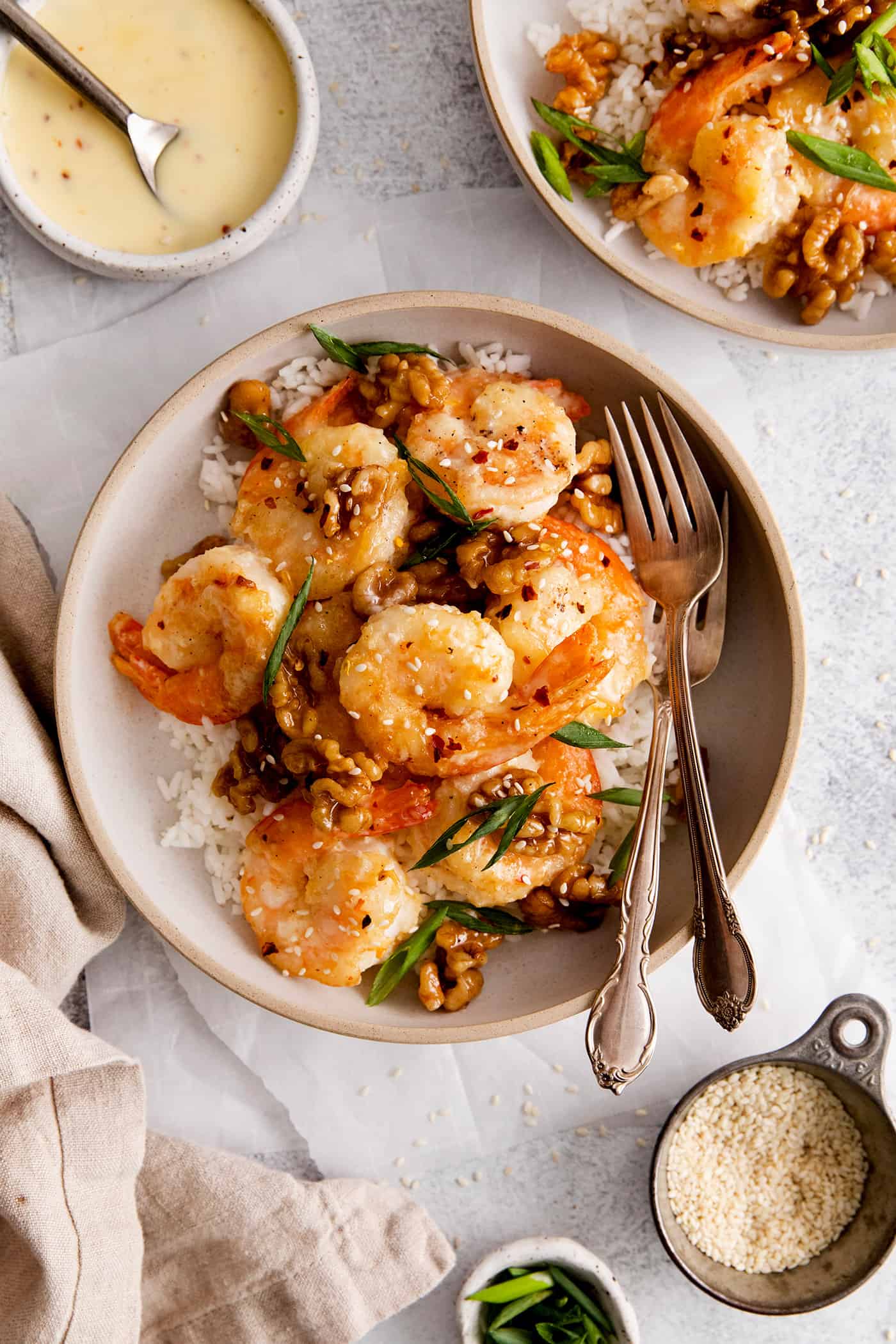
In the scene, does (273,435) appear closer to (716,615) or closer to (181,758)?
(181,758)

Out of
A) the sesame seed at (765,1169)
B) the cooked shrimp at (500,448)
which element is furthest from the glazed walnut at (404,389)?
the sesame seed at (765,1169)

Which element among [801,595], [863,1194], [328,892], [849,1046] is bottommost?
[863,1194]

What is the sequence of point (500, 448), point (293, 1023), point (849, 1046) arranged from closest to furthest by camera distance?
point (500, 448), point (849, 1046), point (293, 1023)

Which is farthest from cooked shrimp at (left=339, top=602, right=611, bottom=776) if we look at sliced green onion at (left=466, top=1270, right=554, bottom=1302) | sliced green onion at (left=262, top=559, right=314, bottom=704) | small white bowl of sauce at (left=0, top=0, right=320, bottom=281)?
sliced green onion at (left=466, top=1270, right=554, bottom=1302)

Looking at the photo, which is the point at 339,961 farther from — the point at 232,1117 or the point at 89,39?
the point at 89,39

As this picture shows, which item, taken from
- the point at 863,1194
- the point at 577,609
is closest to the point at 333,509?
the point at 577,609

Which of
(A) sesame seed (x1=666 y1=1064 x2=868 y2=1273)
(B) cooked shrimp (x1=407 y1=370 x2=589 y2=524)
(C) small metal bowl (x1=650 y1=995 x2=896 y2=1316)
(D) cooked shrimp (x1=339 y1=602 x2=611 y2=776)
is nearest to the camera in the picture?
(D) cooked shrimp (x1=339 y1=602 x2=611 y2=776)

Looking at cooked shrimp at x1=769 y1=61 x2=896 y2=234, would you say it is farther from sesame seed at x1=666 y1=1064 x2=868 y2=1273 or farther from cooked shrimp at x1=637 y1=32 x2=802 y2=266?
sesame seed at x1=666 y1=1064 x2=868 y2=1273
